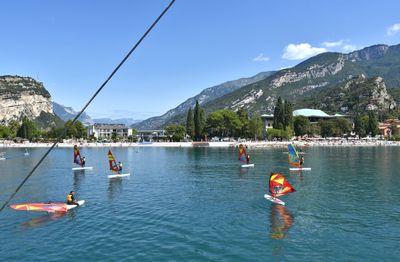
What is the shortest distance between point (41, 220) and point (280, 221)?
2284cm

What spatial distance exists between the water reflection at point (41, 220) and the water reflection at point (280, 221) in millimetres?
21029

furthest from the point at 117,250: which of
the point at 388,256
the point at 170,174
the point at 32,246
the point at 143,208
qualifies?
the point at 170,174

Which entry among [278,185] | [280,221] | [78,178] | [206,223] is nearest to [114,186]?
[78,178]

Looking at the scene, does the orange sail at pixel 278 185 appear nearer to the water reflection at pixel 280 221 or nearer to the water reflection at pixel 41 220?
the water reflection at pixel 280 221

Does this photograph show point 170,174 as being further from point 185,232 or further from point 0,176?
point 185,232

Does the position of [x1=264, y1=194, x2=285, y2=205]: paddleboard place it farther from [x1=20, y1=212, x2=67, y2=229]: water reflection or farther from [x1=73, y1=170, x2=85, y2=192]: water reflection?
[x1=73, y1=170, x2=85, y2=192]: water reflection

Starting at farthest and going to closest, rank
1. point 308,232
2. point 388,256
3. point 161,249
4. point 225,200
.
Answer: point 225,200
point 308,232
point 161,249
point 388,256

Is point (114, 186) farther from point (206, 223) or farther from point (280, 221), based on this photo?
point (280, 221)

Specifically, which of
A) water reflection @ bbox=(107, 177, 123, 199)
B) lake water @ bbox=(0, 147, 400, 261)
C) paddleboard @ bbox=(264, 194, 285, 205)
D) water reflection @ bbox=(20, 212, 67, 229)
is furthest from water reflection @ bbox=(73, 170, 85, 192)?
paddleboard @ bbox=(264, 194, 285, 205)

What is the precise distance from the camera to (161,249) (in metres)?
25.9

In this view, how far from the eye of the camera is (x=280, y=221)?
108ft

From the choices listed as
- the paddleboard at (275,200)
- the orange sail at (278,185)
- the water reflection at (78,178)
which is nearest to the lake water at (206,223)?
the paddleboard at (275,200)

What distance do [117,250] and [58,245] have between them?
4.85 metres

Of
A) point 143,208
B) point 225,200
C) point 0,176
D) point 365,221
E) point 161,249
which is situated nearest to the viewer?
point 161,249
